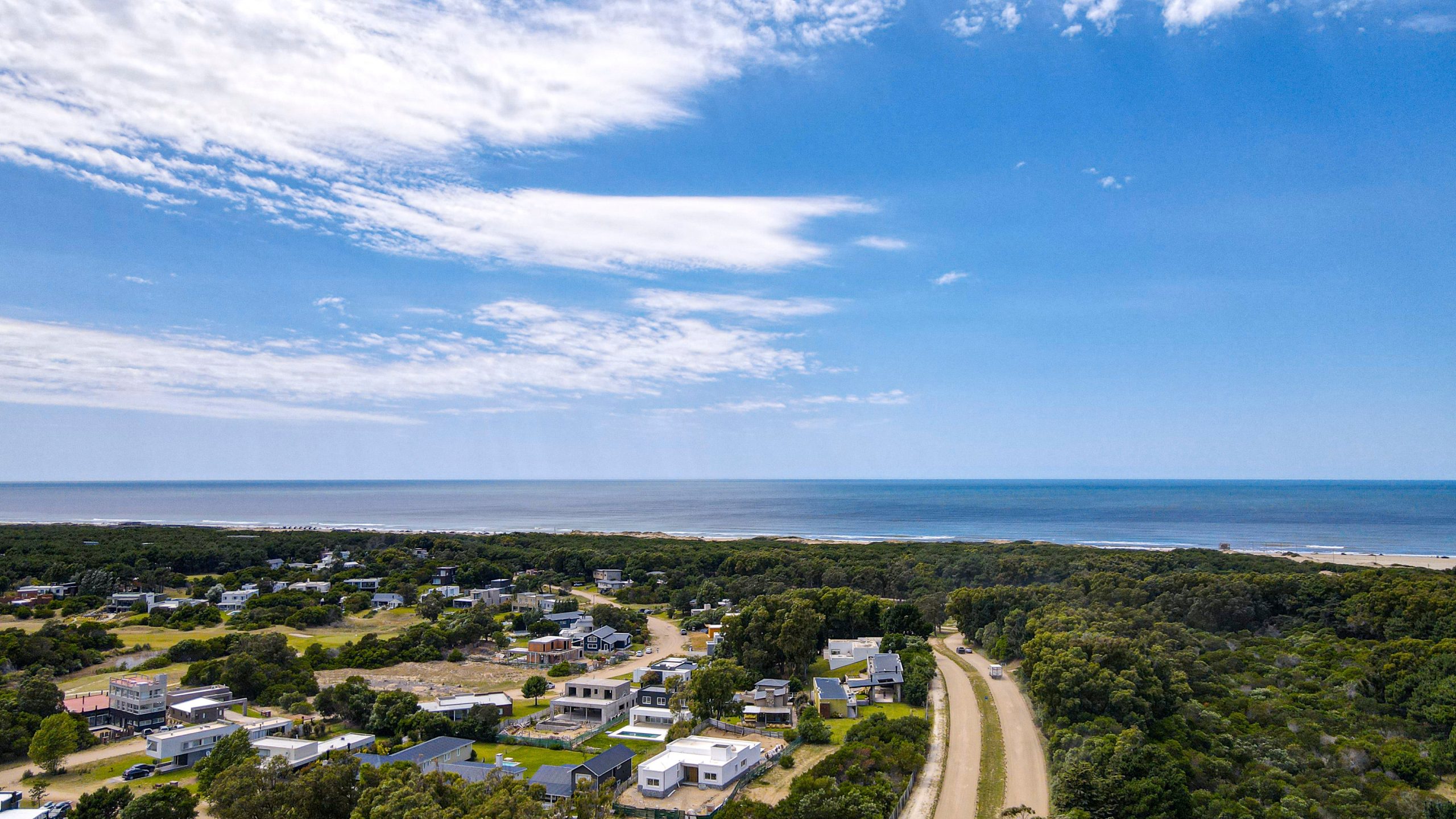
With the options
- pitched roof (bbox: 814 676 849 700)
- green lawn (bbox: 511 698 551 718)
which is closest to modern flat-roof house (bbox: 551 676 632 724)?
green lawn (bbox: 511 698 551 718)

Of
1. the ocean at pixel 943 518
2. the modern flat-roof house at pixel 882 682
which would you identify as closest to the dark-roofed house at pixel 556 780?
the modern flat-roof house at pixel 882 682

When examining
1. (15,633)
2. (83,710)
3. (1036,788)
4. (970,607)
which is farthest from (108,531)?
(1036,788)

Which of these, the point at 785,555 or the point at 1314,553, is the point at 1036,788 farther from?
the point at 1314,553

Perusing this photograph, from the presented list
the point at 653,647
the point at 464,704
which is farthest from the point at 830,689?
the point at 653,647

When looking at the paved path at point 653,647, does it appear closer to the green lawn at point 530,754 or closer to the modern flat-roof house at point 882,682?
the green lawn at point 530,754

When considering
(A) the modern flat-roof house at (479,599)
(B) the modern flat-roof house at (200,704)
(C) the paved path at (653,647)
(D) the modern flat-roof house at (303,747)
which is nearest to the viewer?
(D) the modern flat-roof house at (303,747)

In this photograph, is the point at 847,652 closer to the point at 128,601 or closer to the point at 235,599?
the point at 235,599
